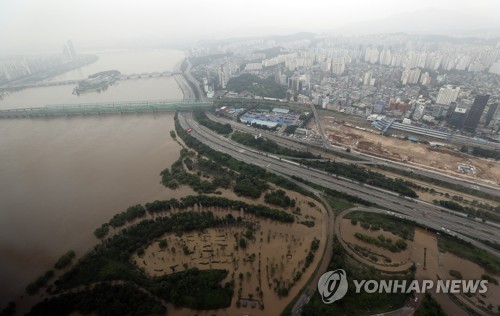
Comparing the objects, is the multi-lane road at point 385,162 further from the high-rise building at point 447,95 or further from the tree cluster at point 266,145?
the high-rise building at point 447,95

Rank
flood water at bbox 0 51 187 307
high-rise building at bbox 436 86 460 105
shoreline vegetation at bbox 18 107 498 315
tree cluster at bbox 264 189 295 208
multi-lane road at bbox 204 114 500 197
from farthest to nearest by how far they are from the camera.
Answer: high-rise building at bbox 436 86 460 105
multi-lane road at bbox 204 114 500 197
tree cluster at bbox 264 189 295 208
flood water at bbox 0 51 187 307
shoreline vegetation at bbox 18 107 498 315

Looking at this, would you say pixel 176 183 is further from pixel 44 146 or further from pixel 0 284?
pixel 44 146

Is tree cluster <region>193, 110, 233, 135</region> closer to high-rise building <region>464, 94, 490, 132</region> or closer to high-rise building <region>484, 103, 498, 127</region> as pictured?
high-rise building <region>464, 94, 490, 132</region>

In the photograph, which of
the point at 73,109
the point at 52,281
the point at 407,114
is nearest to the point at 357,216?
the point at 52,281

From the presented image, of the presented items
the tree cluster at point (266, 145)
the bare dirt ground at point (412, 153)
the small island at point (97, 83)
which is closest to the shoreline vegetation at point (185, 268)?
the tree cluster at point (266, 145)
